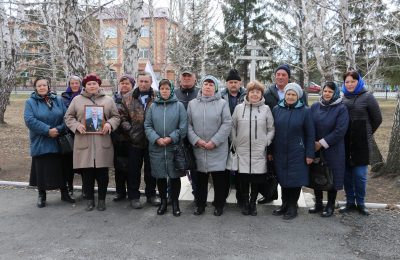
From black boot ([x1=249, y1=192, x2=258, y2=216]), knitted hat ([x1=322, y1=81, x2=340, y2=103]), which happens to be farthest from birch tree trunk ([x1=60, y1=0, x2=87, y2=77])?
knitted hat ([x1=322, y1=81, x2=340, y2=103])

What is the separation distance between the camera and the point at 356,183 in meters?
5.16

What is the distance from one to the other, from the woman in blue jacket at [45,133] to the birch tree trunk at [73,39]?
6.51ft

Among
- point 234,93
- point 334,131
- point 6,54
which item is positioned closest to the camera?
point 334,131

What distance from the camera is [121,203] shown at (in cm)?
581

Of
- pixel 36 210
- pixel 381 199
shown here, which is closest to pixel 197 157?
pixel 36 210

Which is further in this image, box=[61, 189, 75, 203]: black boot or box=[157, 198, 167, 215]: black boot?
box=[61, 189, 75, 203]: black boot

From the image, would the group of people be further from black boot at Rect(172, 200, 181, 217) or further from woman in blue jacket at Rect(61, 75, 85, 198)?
woman in blue jacket at Rect(61, 75, 85, 198)

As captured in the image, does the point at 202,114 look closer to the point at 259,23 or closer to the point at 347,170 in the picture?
the point at 347,170

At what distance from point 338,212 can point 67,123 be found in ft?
12.7

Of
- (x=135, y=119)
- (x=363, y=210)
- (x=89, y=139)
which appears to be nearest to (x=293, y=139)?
(x=363, y=210)

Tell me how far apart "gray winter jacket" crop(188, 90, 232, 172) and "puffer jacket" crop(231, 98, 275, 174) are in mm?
191

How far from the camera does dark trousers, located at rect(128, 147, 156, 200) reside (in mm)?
5477

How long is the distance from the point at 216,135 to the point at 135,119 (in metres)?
1.18

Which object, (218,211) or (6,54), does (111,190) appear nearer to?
(218,211)
